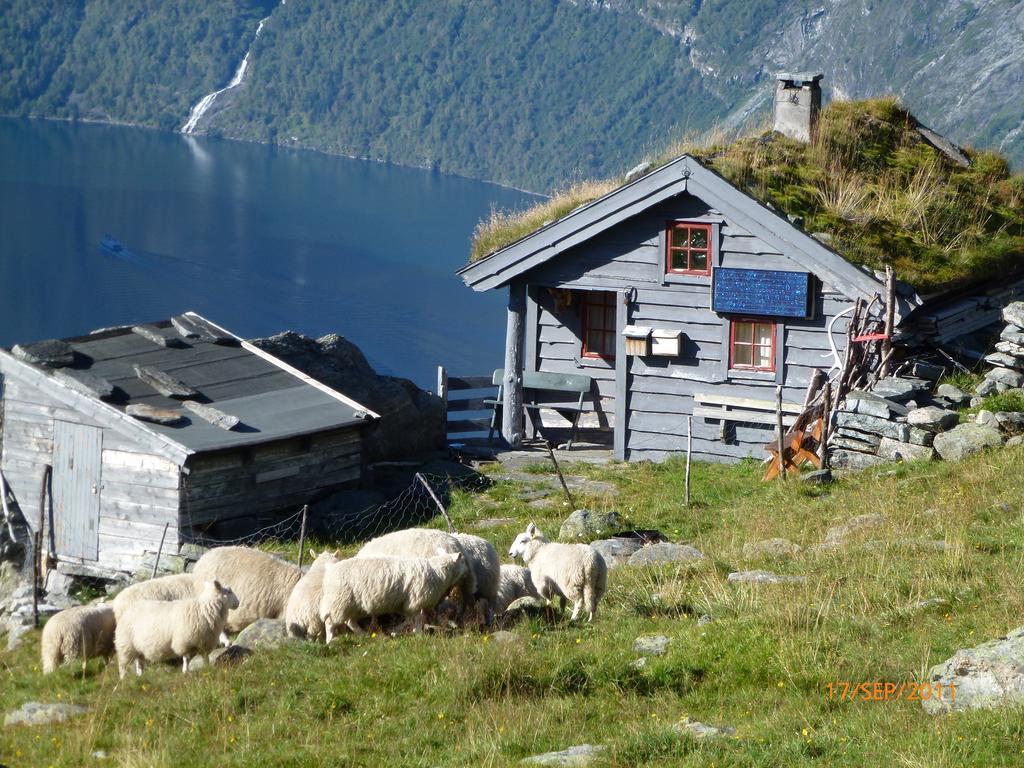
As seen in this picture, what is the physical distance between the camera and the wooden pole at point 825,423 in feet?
61.0

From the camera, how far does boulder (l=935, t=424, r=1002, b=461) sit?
17.1 meters

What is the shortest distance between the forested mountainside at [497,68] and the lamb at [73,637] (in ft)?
263

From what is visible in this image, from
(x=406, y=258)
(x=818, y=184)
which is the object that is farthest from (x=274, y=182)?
(x=818, y=184)

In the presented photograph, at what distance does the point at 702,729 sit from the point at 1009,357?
1326cm

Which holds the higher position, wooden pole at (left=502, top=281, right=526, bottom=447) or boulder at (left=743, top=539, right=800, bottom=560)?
wooden pole at (left=502, top=281, right=526, bottom=447)

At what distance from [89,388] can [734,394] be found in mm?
10412

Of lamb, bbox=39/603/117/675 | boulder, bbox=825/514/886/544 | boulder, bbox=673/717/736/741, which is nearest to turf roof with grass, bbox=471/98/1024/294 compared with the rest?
boulder, bbox=825/514/886/544

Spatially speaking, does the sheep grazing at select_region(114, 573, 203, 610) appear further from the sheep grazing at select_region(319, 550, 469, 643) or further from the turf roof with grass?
the turf roof with grass

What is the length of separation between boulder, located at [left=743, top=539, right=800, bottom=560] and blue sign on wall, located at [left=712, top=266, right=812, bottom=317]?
24.1ft

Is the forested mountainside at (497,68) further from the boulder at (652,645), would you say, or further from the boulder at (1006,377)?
the boulder at (652,645)

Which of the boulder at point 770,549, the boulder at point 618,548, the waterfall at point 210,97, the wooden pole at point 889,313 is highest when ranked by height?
the waterfall at point 210,97

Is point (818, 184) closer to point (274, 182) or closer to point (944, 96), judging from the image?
point (944, 96)

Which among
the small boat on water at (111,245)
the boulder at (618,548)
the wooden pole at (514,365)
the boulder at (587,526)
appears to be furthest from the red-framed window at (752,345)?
the small boat on water at (111,245)

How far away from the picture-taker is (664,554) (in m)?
14.1
